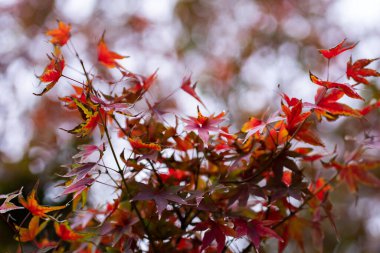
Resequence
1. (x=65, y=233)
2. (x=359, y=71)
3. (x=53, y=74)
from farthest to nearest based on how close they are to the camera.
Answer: (x=65, y=233)
(x=359, y=71)
(x=53, y=74)

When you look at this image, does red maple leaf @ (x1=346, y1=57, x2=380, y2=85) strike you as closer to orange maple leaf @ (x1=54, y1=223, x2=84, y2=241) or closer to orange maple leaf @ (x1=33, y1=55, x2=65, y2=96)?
orange maple leaf @ (x1=33, y1=55, x2=65, y2=96)

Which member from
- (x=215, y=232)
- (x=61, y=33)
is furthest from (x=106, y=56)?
(x=215, y=232)

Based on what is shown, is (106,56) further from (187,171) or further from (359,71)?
(359,71)

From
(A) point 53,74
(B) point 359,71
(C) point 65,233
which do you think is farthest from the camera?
(C) point 65,233

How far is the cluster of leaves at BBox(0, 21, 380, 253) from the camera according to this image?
1.06 meters

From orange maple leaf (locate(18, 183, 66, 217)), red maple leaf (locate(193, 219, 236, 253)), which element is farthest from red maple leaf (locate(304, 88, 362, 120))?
orange maple leaf (locate(18, 183, 66, 217))

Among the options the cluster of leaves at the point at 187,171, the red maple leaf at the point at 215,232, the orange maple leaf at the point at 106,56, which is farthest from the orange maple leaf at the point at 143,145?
the orange maple leaf at the point at 106,56

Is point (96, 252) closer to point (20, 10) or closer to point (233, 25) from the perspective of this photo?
point (20, 10)

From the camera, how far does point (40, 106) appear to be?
4617mm

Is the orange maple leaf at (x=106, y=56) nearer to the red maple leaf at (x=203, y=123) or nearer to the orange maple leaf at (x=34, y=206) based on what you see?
the red maple leaf at (x=203, y=123)

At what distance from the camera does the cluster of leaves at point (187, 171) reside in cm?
106

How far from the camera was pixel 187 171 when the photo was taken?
1330mm

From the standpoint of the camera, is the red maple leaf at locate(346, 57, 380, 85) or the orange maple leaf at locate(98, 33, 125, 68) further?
the orange maple leaf at locate(98, 33, 125, 68)

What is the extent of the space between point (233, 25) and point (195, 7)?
0.48 meters
